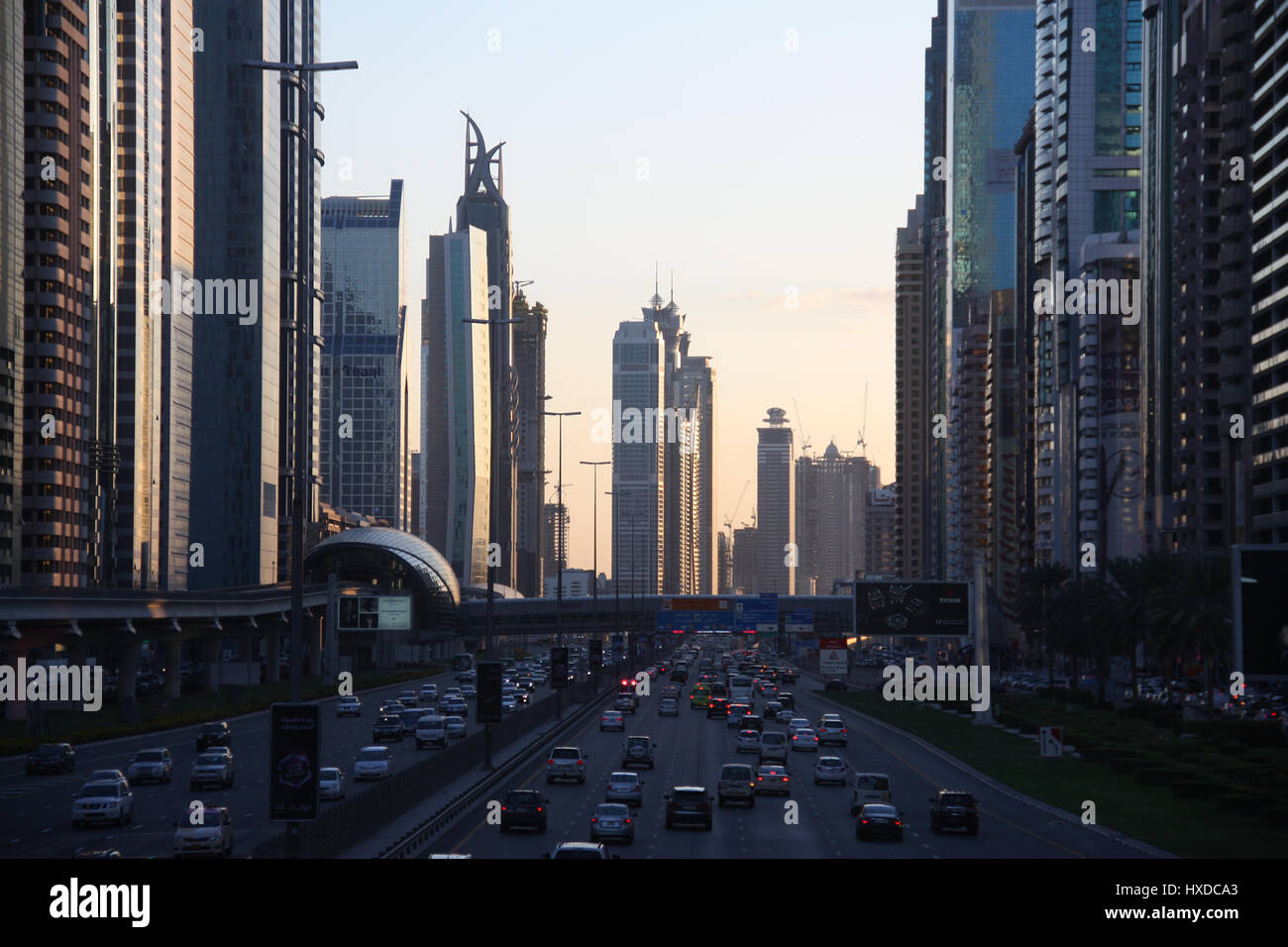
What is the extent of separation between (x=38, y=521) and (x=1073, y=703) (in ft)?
299

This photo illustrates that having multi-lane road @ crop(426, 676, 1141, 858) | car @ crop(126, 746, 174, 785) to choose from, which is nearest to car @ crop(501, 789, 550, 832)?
multi-lane road @ crop(426, 676, 1141, 858)

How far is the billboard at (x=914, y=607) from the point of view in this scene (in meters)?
101

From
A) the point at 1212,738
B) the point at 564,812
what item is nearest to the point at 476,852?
the point at 564,812

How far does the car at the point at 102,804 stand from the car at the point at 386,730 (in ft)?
122

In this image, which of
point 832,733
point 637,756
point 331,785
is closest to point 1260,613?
point 637,756

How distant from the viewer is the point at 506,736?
7538 cm

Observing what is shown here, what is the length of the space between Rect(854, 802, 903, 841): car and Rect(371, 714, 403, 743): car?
146 feet

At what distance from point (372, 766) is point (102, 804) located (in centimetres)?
1696

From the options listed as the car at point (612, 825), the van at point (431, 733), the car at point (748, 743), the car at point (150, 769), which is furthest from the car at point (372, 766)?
the car at point (612, 825)

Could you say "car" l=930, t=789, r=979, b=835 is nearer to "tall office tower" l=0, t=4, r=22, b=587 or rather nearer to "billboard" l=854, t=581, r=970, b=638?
"billboard" l=854, t=581, r=970, b=638

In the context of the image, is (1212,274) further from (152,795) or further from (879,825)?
(879,825)

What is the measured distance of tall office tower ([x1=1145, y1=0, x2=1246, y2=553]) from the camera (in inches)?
5507

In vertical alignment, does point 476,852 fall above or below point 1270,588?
below
